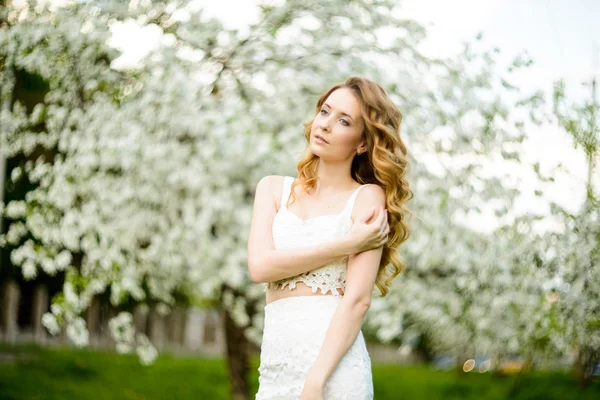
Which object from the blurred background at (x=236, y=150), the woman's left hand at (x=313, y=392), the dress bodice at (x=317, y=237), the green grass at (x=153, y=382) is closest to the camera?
the woman's left hand at (x=313, y=392)

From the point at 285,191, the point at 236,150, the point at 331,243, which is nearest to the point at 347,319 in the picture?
the point at 331,243

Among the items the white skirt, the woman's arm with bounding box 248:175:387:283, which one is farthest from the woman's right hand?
the white skirt

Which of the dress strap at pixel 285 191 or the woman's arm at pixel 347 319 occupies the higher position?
the dress strap at pixel 285 191

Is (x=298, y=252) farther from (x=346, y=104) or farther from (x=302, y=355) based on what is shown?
(x=346, y=104)

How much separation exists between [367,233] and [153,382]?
9150 millimetres

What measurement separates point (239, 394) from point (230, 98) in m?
3.59

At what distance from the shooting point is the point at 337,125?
2.95 m

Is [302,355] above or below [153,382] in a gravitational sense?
above

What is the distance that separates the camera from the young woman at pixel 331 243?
2.72m

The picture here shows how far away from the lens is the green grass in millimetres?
9492

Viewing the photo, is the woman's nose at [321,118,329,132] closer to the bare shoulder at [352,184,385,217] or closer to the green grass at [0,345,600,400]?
the bare shoulder at [352,184,385,217]

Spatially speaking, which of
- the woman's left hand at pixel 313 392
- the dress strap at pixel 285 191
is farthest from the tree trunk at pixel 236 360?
the woman's left hand at pixel 313 392

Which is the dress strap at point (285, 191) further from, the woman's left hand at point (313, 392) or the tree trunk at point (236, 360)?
the tree trunk at point (236, 360)

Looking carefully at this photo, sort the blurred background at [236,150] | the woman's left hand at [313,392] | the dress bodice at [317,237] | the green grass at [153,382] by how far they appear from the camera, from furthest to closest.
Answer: the green grass at [153,382]
the blurred background at [236,150]
the dress bodice at [317,237]
the woman's left hand at [313,392]
